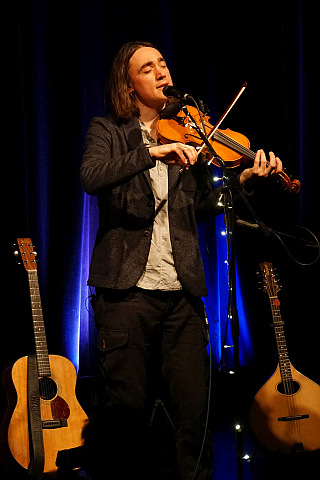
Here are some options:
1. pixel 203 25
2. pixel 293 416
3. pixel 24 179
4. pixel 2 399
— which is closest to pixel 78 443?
pixel 2 399

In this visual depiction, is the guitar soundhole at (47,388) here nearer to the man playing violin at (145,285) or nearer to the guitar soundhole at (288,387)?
the man playing violin at (145,285)

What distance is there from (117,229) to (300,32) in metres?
2.05

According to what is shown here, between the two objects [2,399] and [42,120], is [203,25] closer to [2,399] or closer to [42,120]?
[42,120]

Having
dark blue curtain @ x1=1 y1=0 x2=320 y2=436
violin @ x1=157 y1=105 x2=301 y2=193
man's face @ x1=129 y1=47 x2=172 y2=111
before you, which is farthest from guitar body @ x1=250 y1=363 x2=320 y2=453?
man's face @ x1=129 y1=47 x2=172 y2=111

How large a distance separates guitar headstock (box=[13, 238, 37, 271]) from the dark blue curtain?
0.64 feet

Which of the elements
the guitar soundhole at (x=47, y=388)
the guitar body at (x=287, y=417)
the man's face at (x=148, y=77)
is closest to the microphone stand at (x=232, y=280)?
the man's face at (x=148, y=77)

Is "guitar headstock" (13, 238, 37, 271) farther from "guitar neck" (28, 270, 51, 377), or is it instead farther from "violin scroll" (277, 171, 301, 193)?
"violin scroll" (277, 171, 301, 193)

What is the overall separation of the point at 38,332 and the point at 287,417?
1268mm

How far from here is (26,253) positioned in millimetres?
2514

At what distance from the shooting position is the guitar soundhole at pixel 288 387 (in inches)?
102

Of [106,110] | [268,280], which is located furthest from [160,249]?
[106,110]

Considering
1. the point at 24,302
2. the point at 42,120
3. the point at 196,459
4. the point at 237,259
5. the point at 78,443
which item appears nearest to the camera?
the point at 196,459

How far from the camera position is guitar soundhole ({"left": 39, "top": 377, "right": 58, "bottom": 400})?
2330 millimetres

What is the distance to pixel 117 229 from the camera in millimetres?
1939
